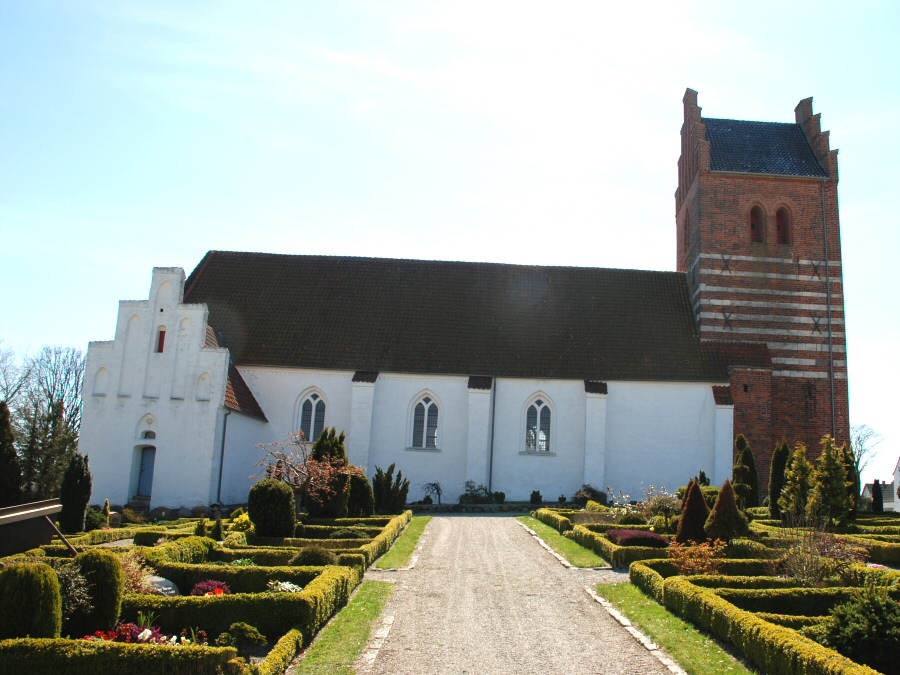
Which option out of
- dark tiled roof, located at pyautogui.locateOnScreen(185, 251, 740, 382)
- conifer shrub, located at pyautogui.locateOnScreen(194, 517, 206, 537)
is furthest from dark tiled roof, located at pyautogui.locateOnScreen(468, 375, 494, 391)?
conifer shrub, located at pyautogui.locateOnScreen(194, 517, 206, 537)

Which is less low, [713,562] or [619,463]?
[619,463]

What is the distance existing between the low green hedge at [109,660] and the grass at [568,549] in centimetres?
976

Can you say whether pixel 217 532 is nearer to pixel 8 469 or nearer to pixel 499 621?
pixel 8 469

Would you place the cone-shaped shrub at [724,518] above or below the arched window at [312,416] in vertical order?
below

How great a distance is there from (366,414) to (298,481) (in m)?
7.97

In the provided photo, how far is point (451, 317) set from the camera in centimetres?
3316

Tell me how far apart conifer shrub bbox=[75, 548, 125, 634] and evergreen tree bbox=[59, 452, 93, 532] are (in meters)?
11.3

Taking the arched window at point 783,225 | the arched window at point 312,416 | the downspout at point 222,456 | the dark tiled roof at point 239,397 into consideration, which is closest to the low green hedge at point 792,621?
the dark tiled roof at point 239,397

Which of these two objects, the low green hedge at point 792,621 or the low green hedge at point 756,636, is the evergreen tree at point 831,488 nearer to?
the low green hedge at point 756,636

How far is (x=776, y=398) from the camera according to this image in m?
31.1

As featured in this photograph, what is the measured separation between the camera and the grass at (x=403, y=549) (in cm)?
1605

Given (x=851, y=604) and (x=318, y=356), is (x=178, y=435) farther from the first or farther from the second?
(x=851, y=604)

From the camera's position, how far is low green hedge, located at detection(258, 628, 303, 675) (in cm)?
845

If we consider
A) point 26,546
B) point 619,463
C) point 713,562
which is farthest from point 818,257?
point 26,546
